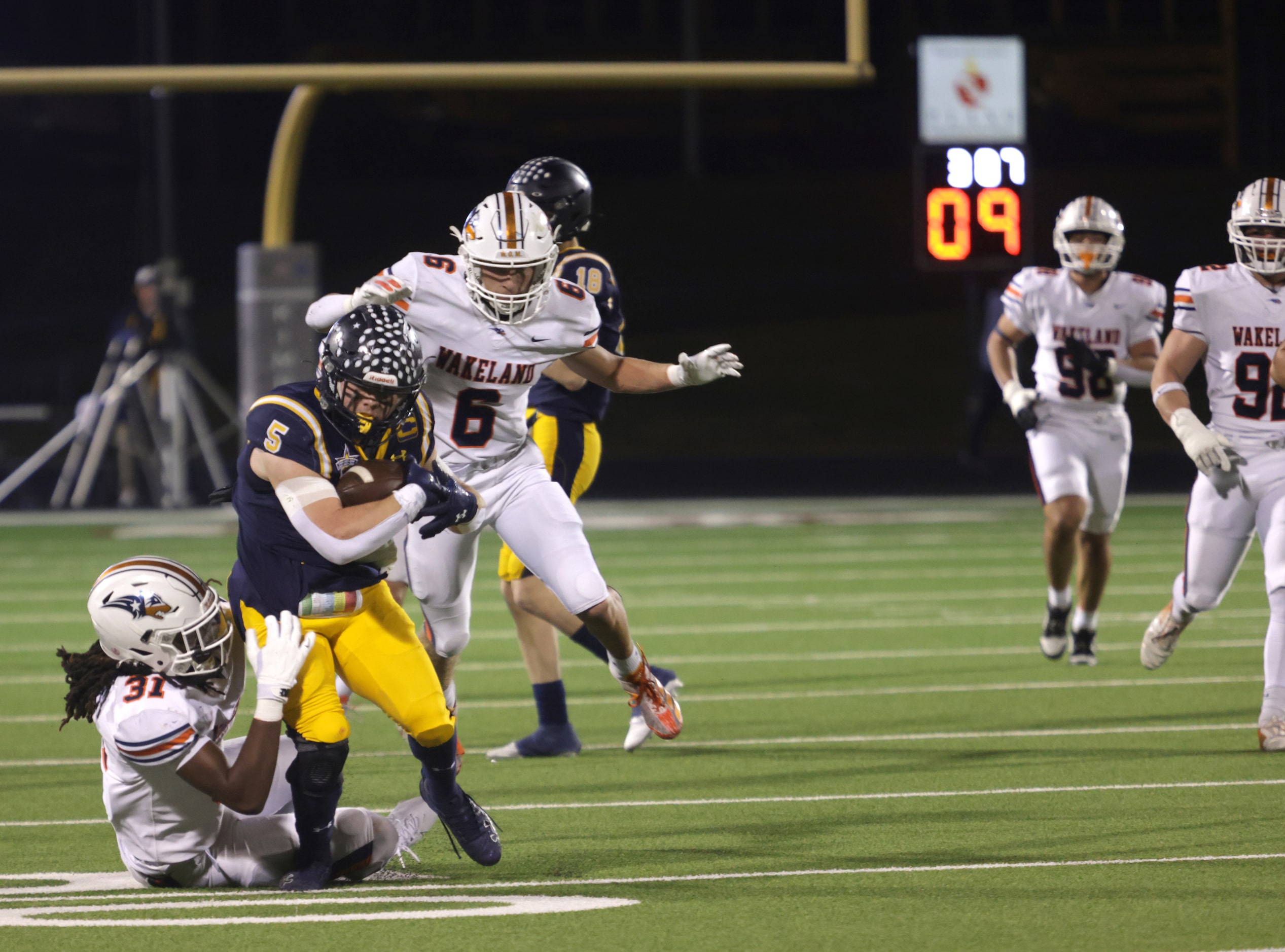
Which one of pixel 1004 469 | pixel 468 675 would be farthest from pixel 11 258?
pixel 468 675

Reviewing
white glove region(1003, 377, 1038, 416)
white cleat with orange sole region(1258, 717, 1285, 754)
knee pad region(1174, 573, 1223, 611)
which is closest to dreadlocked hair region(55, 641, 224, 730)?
white cleat with orange sole region(1258, 717, 1285, 754)

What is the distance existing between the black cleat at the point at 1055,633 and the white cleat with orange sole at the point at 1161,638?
38.5 inches

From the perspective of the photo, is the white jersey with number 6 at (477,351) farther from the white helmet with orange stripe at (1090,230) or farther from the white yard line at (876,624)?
the white yard line at (876,624)

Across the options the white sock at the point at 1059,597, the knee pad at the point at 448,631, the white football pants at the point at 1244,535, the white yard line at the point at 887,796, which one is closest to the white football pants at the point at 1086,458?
the white sock at the point at 1059,597

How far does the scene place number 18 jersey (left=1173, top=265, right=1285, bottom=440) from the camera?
5.90 metres

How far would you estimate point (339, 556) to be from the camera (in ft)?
13.3

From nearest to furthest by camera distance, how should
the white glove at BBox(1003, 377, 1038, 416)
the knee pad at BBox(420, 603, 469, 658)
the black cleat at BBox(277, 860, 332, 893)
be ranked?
the black cleat at BBox(277, 860, 332, 893), the knee pad at BBox(420, 603, 469, 658), the white glove at BBox(1003, 377, 1038, 416)

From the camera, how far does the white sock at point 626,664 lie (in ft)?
17.6

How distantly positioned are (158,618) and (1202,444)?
136 inches

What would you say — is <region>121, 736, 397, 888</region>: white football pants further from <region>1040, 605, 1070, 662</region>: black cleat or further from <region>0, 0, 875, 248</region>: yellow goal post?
<region>0, 0, 875, 248</region>: yellow goal post

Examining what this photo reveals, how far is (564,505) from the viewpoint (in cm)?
536

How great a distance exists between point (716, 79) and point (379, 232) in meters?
20.3

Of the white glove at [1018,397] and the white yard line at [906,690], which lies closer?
the white yard line at [906,690]

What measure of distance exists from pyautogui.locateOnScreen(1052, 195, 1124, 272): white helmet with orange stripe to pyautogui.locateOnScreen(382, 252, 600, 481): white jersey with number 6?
287 cm
